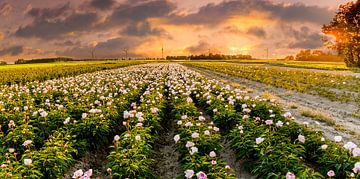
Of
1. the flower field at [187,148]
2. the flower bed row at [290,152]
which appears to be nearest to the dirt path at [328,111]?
the flower field at [187,148]

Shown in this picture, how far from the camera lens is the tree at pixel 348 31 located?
151 ft

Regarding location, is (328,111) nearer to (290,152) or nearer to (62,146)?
(290,152)

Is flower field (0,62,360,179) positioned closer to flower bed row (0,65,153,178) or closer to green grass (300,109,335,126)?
flower bed row (0,65,153,178)

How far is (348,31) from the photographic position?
47812 mm

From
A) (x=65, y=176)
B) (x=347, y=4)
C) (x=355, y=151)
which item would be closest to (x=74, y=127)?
(x=65, y=176)

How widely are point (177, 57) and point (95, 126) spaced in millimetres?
132146

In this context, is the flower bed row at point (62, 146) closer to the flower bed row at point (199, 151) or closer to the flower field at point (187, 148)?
the flower field at point (187, 148)

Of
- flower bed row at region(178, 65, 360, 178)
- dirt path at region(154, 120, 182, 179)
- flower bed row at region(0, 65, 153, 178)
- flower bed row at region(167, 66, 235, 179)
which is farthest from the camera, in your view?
dirt path at region(154, 120, 182, 179)

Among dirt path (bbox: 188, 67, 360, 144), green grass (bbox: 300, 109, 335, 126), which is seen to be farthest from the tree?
green grass (bbox: 300, 109, 335, 126)

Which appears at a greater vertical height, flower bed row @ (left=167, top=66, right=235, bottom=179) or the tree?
the tree

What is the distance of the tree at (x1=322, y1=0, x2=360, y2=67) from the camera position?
46156mm

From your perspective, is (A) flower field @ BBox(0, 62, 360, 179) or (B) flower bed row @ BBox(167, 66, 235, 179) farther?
(A) flower field @ BBox(0, 62, 360, 179)

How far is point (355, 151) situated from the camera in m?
5.01

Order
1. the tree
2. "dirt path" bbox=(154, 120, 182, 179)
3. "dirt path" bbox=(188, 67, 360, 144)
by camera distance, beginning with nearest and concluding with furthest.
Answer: "dirt path" bbox=(154, 120, 182, 179) < "dirt path" bbox=(188, 67, 360, 144) < the tree
